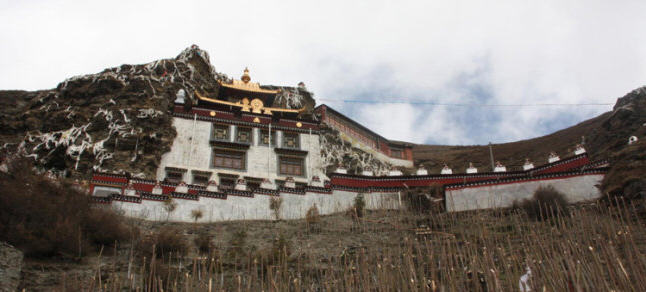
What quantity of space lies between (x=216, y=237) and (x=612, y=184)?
1243 cm

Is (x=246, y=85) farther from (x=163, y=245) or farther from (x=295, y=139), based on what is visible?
(x=163, y=245)

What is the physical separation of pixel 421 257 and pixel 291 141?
19.1 metres

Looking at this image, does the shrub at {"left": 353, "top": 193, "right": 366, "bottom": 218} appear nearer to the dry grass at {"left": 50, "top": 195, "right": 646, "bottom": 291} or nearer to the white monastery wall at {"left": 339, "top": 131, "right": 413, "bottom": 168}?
the dry grass at {"left": 50, "top": 195, "right": 646, "bottom": 291}

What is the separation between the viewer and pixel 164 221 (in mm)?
17750

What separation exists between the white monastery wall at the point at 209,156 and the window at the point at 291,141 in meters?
0.25

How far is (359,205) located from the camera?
1983 centimetres

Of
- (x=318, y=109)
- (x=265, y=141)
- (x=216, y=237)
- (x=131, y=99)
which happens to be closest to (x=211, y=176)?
(x=265, y=141)

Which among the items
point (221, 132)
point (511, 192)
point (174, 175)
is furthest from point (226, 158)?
point (511, 192)

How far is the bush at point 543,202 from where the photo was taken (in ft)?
53.3

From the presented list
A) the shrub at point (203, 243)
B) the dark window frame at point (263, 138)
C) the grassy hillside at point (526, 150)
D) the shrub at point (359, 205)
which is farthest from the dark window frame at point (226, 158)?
the grassy hillside at point (526, 150)

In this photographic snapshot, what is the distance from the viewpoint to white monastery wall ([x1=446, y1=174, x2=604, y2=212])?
1753 centimetres

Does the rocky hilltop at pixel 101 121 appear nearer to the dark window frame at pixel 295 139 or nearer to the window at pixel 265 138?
the window at pixel 265 138

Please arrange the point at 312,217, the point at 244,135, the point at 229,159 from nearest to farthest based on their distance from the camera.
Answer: the point at 312,217 < the point at 229,159 < the point at 244,135

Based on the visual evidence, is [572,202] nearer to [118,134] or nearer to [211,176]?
[211,176]
